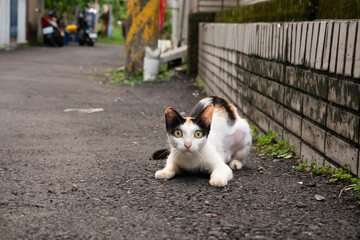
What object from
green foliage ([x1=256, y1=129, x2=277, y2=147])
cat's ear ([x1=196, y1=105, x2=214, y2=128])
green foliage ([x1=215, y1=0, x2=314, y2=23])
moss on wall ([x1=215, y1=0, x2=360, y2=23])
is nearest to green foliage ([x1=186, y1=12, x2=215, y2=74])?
green foliage ([x1=215, y1=0, x2=314, y2=23])

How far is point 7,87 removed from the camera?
434 inches

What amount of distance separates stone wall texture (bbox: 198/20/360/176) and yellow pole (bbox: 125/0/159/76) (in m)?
6.24

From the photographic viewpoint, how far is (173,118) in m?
4.07

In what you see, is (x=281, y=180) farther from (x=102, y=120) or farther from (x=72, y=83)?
(x=72, y=83)

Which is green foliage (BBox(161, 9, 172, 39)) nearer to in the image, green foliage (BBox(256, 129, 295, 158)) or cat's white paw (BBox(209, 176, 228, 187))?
green foliage (BBox(256, 129, 295, 158))

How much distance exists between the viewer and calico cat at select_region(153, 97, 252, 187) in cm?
404

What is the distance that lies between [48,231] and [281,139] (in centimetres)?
289

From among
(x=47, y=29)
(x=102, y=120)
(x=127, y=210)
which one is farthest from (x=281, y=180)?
(x=47, y=29)

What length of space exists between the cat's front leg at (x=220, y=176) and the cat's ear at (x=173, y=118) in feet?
1.50

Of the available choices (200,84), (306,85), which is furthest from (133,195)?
(200,84)

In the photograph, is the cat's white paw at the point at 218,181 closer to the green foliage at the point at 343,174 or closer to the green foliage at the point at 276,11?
the green foliage at the point at 343,174

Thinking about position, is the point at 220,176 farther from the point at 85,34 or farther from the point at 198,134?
the point at 85,34

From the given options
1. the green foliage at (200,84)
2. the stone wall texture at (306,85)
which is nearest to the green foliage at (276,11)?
the stone wall texture at (306,85)

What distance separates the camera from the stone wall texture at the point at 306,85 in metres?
3.83
